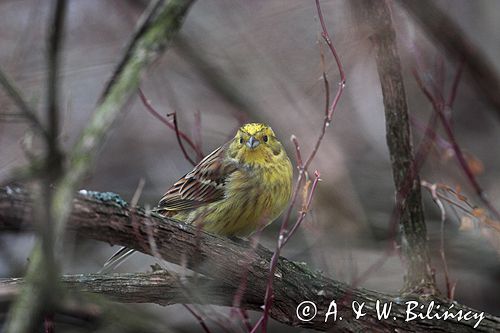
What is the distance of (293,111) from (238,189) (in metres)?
2.17

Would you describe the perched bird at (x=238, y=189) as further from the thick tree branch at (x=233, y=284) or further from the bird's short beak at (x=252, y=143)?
the thick tree branch at (x=233, y=284)

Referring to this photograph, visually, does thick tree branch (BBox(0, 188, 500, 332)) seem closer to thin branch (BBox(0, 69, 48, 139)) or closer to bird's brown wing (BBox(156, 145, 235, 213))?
thin branch (BBox(0, 69, 48, 139))

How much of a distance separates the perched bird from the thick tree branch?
0.78 meters

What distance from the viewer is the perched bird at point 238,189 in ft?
19.8

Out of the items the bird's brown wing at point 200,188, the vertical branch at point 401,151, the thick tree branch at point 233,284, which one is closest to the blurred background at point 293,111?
the vertical branch at point 401,151

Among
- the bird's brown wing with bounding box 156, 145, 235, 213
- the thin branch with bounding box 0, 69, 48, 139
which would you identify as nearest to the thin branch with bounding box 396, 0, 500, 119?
the bird's brown wing with bounding box 156, 145, 235, 213

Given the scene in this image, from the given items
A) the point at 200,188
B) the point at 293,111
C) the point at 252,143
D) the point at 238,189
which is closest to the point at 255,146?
the point at 252,143

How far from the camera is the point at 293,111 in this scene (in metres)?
8.16

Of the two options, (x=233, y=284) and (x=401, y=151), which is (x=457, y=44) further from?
(x=233, y=284)

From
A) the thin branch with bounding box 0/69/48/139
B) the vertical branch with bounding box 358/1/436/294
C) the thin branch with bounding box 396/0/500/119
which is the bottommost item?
the thin branch with bounding box 0/69/48/139

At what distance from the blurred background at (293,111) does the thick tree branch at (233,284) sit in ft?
3.16

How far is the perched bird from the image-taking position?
603 centimetres

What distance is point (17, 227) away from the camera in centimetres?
295

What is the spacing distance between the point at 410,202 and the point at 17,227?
130 inches
